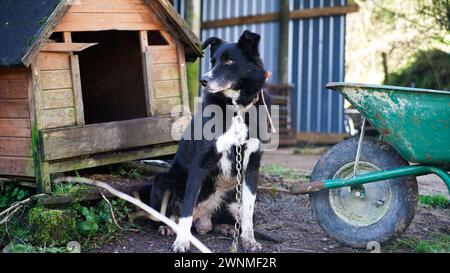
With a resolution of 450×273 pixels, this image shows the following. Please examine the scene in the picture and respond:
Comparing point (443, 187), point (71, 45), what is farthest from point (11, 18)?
point (443, 187)

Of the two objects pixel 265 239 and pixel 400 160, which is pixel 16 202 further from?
pixel 400 160

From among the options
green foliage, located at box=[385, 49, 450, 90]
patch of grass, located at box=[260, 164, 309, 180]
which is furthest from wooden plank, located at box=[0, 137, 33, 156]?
green foliage, located at box=[385, 49, 450, 90]

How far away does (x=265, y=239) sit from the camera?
433 cm

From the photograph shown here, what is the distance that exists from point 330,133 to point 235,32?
2748 millimetres

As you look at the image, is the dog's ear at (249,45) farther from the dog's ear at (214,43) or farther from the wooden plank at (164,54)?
the wooden plank at (164,54)

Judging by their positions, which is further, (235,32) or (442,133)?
(235,32)

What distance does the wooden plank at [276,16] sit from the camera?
986 cm

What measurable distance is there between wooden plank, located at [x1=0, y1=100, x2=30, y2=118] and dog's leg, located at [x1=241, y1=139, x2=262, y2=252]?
5.75 ft

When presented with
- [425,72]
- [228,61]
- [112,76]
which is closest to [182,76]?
[112,76]

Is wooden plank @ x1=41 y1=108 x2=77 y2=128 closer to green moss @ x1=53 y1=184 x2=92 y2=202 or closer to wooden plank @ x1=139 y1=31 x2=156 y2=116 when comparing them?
green moss @ x1=53 y1=184 x2=92 y2=202

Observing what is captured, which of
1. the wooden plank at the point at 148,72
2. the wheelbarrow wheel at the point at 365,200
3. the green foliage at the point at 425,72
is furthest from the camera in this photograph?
the green foliage at the point at 425,72

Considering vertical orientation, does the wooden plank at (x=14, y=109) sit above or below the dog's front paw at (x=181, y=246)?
above

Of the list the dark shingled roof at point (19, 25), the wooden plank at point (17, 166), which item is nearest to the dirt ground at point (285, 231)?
the wooden plank at point (17, 166)

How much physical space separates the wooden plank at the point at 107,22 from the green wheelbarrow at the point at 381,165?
6.87 ft
